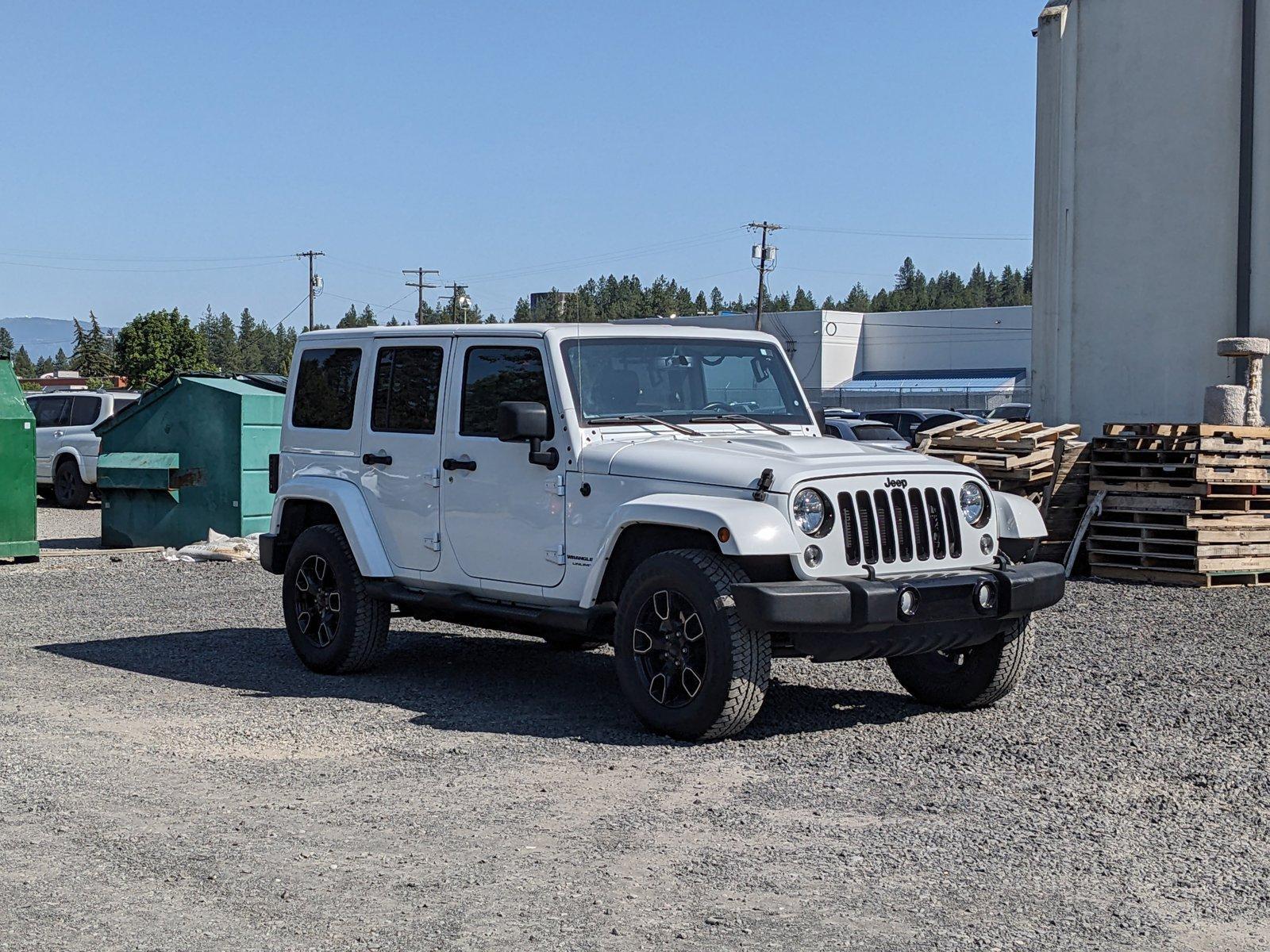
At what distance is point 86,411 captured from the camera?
2381 centimetres

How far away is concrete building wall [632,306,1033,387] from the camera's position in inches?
3073

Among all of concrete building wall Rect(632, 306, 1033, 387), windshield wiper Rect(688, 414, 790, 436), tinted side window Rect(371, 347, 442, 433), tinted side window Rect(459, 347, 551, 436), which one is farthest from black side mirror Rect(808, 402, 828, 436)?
concrete building wall Rect(632, 306, 1033, 387)

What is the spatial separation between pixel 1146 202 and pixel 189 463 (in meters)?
12.6

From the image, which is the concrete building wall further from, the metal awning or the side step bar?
the side step bar

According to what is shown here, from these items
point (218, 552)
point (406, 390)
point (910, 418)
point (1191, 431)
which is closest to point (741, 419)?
point (406, 390)

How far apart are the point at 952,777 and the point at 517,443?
114 inches

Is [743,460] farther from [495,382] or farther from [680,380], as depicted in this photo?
[495,382]

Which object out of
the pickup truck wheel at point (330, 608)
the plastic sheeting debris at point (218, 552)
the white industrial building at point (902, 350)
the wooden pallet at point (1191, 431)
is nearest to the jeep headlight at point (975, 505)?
the pickup truck wheel at point (330, 608)

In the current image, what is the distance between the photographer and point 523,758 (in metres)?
6.74

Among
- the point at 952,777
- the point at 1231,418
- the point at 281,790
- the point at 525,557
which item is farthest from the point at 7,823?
the point at 1231,418

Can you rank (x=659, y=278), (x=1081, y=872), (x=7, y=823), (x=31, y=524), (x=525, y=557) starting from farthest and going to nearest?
1. (x=659, y=278)
2. (x=31, y=524)
3. (x=525, y=557)
4. (x=7, y=823)
5. (x=1081, y=872)

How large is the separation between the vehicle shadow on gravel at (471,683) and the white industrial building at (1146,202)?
1231cm

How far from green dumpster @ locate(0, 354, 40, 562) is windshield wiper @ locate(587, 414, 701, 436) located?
9463mm

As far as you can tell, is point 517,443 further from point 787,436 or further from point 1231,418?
point 1231,418
